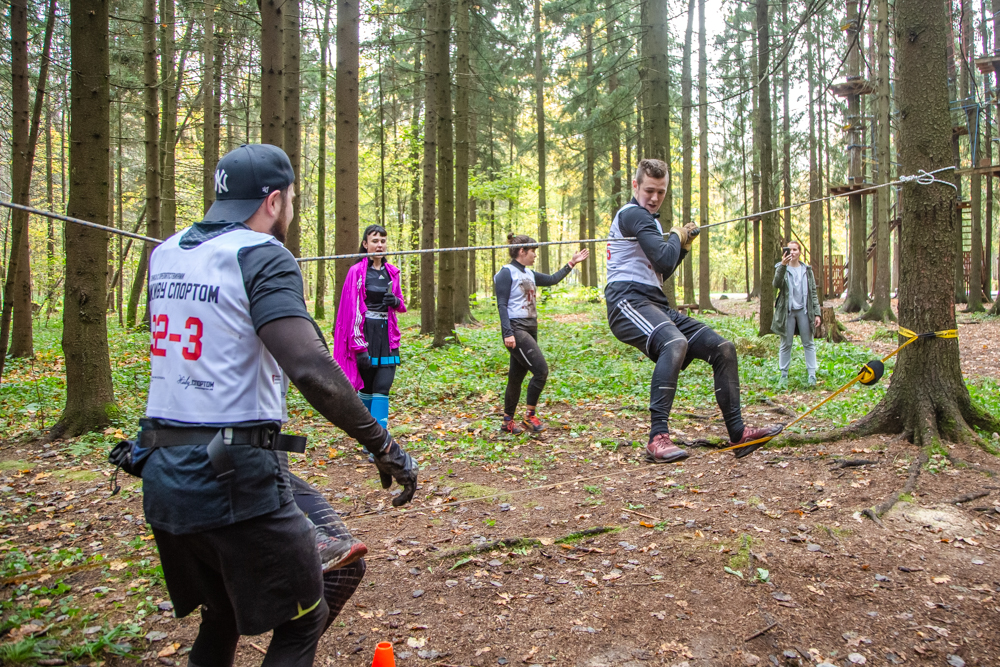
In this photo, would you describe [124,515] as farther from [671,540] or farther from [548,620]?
[671,540]

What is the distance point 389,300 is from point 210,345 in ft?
14.3

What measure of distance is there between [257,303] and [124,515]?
406 centimetres

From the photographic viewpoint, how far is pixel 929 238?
5176 mm

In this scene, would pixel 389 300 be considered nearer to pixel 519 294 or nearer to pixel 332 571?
pixel 519 294

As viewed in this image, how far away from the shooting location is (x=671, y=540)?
4.18m

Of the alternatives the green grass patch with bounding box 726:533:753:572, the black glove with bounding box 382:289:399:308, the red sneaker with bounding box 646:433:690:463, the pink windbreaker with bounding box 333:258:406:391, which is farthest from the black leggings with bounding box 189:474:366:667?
the black glove with bounding box 382:289:399:308

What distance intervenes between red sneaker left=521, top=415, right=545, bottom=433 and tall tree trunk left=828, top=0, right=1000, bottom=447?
3515 mm

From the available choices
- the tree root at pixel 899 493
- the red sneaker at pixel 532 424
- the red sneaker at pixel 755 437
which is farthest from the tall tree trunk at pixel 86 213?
the tree root at pixel 899 493

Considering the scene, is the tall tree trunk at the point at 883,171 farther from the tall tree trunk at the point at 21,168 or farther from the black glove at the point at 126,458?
the black glove at the point at 126,458

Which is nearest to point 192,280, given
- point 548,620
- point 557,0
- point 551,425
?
point 548,620

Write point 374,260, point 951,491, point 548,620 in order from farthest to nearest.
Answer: point 374,260, point 951,491, point 548,620

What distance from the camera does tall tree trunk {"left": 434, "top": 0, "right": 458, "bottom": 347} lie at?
12461 mm

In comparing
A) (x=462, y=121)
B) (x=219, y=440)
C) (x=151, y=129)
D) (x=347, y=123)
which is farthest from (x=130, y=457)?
(x=151, y=129)

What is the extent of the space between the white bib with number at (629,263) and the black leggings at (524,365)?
7.07ft
